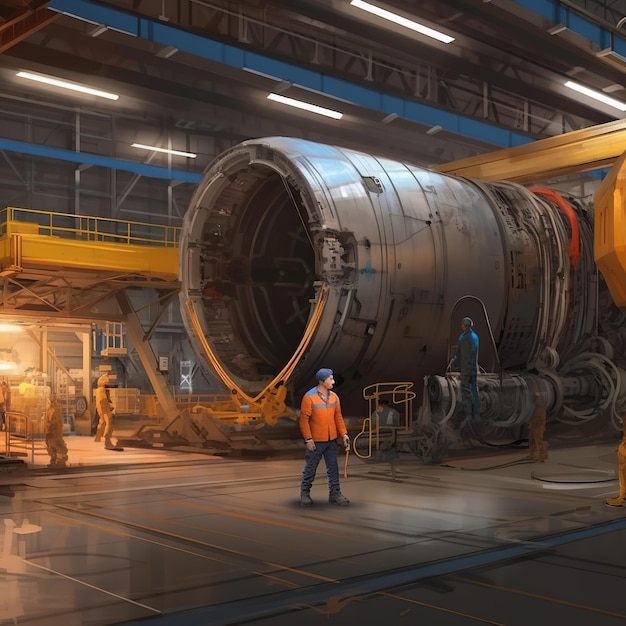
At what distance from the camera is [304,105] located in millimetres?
25422

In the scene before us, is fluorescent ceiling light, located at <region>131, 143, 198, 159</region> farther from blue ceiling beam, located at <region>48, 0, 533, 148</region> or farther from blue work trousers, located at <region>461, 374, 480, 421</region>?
blue work trousers, located at <region>461, 374, 480, 421</region>

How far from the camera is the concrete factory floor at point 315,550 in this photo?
4.75 meters

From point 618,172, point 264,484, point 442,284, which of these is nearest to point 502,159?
point 442,284

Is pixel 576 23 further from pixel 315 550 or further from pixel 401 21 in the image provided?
pixel 315 550

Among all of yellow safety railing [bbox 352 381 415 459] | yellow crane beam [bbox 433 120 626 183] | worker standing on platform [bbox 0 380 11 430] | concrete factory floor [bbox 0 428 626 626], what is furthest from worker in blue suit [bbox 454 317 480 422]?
worker standing on platform [bbox 0 380 11 430]

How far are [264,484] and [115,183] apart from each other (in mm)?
26937

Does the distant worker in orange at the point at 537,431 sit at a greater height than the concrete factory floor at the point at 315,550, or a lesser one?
greater

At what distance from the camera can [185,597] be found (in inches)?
198

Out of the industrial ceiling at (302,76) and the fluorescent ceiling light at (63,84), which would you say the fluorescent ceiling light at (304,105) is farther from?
the fluorescent ceiling light at (63,84)

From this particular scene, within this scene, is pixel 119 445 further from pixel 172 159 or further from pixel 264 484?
pixel 172 159

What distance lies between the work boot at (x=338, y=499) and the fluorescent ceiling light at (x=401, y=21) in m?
13.4

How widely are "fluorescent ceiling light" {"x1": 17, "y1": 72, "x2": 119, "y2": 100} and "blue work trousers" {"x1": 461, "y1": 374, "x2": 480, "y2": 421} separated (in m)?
16.9

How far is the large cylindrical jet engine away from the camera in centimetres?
1145

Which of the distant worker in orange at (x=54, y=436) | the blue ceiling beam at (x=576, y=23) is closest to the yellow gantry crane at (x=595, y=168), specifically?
the blue ceiling beam at (x=576, y=23)
